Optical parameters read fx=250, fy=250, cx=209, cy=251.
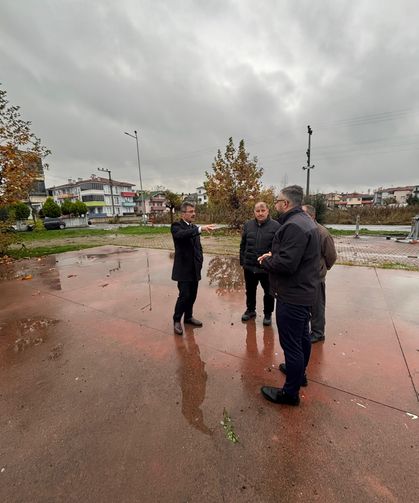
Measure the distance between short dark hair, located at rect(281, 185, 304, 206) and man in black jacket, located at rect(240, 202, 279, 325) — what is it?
47.4 inches

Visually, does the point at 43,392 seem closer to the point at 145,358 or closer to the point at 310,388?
the point at 145,358

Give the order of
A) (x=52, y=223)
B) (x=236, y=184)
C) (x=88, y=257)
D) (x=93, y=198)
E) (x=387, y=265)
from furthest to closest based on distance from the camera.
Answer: (x=93, y=198) < (x=52, y=223) < (x=236, y=184) < (x=88, y=257) < (x=387, y=265)

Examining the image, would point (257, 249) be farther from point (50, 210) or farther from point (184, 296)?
point (50, 210)

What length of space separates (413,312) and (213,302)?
323cm

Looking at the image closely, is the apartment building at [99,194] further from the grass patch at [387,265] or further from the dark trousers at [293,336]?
the dark trousers at [293,336]

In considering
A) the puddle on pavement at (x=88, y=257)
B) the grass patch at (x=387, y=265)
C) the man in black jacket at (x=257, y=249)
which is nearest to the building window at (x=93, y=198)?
the puddle on pavement at (x=88, y=257)

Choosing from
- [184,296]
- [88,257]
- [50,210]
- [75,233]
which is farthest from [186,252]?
[50,210]

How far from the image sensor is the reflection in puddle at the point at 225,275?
5383 mm

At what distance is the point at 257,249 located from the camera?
350cm

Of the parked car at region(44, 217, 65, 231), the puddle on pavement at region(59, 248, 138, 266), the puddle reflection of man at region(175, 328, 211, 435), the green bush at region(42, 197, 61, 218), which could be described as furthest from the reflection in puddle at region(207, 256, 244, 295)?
the green bush at region(42, 197, 61, 218)

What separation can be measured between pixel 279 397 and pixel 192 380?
0.85 meters

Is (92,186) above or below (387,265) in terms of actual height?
above

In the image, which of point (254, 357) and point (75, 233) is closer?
point (254, 357)

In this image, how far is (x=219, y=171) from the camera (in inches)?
618
